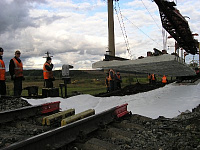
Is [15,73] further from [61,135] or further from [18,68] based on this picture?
[61,135]

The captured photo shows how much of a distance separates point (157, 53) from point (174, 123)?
228 centimetres

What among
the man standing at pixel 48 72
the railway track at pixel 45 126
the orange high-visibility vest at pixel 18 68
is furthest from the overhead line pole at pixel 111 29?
the railway track at pixel 45 126

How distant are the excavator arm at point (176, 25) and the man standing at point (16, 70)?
10.5 meters

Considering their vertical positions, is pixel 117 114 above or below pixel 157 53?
below

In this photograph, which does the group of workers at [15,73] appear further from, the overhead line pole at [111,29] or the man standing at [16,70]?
the overhead line pole at [111,29]

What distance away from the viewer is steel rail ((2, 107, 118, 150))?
228cm

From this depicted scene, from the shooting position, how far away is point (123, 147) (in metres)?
2.66

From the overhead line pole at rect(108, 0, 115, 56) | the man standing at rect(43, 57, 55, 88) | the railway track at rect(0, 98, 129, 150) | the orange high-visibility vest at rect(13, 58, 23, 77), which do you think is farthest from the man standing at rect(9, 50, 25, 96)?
the overhead line pole at rect(108, 0, 115, 56)

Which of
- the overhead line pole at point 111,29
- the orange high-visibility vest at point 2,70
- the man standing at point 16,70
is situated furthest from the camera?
the overhead line pole at point 111,29

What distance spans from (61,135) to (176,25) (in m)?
16.4

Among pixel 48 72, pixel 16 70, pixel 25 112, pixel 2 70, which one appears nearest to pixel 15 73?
pixel 16 70

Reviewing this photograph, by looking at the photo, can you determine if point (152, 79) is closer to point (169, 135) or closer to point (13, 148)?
point (169, 135)

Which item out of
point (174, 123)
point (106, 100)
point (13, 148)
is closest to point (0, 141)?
point (13, 148)

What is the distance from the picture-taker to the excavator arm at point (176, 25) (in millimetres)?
14383
